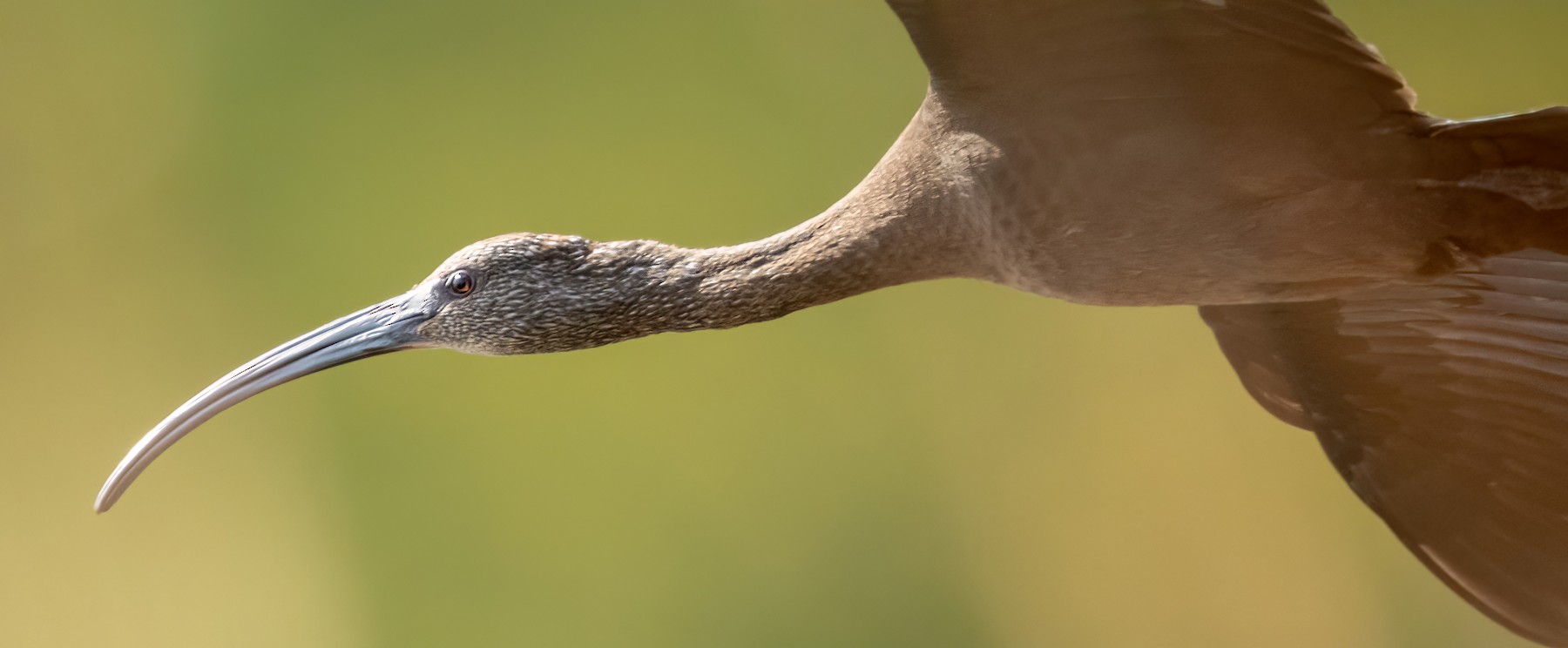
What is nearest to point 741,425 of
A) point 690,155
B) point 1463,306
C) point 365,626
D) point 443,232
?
point 690,155

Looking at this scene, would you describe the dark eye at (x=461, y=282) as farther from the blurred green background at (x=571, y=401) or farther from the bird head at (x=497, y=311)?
the blurred green background at (x=571, y=401)

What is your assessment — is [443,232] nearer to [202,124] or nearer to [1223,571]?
[202,124]

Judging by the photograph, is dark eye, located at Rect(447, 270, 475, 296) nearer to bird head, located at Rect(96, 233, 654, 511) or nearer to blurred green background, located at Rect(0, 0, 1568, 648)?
bird head, located at Rect(96, 233, 654, 511)

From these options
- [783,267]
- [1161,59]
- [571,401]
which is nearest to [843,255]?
[783,267]

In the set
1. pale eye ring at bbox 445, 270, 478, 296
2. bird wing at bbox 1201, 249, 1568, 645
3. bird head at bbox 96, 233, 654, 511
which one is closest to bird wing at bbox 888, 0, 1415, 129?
bird wing at bbox 1201, 249, 1568, 645

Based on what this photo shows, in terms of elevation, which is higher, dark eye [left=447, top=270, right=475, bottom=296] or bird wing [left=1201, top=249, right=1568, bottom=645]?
dark eye [left=447, top=270, right=475, bottom=296]

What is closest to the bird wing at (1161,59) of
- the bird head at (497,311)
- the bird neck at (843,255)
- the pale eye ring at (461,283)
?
the bird neck at (843,255)
